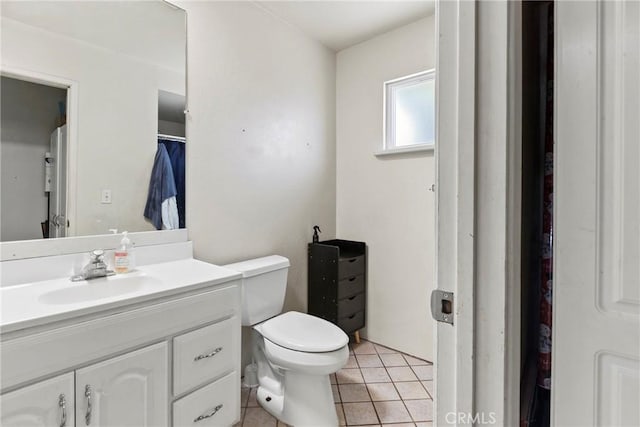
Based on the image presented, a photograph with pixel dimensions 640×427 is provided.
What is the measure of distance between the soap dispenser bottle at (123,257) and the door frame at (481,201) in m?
1.33

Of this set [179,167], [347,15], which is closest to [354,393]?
[179,167]

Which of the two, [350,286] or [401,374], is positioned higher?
[350,286]

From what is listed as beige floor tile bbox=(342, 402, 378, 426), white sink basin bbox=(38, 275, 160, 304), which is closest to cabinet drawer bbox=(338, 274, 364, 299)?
beige floor tile bbox=(342, 402, 378, 426)

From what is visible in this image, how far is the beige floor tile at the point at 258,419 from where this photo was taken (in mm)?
1542

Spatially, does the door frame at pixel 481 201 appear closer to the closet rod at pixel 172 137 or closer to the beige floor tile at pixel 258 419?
the beige floor tile at pixel 258 419

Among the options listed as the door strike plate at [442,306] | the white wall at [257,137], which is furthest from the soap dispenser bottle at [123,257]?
the door strike plate at [442,306]

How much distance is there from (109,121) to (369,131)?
166 cm

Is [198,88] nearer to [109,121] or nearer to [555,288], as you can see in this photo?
[109,121]

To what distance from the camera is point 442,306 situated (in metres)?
0.60

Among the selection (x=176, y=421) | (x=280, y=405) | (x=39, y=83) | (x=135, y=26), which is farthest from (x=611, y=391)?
(x=135, y=26)

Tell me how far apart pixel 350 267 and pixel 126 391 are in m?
1.48

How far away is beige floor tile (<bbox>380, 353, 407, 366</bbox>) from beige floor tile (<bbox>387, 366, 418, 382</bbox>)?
0.16ft

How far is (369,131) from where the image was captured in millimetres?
2379

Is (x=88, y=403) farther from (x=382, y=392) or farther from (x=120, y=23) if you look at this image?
(x=120, y=23)
